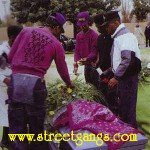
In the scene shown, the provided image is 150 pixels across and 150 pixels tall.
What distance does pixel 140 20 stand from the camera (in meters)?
46.8

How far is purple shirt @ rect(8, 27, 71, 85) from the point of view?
4.42 metres

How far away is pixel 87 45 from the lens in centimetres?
748

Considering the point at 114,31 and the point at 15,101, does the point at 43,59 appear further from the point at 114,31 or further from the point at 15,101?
the point at 114,31

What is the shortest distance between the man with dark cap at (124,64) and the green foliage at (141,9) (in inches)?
1605

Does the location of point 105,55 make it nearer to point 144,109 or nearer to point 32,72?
point 144,109

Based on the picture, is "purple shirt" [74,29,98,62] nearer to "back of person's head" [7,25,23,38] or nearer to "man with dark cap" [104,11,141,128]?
"man with dark cap" [104,11,141,128]

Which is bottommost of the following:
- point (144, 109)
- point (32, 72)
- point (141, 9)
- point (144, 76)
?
point (141, 9)

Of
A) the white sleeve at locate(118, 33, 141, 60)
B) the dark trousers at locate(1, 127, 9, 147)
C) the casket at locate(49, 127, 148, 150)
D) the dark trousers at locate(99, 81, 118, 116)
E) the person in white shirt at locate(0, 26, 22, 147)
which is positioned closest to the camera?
the casket at locate(49, 127, 148, 150)

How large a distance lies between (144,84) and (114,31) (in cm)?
578

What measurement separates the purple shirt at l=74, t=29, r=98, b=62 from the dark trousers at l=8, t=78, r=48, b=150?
2.87 meters

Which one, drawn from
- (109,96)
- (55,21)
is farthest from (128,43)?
(109,96)

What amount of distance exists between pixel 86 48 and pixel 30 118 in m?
3.23

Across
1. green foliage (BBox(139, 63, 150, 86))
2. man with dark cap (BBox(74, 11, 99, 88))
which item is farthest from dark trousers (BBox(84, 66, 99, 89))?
green foliage (BBox(139, 63, 150, 86))

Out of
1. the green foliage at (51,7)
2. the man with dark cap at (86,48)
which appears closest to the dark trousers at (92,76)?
the man with dark cap at (86,48)
